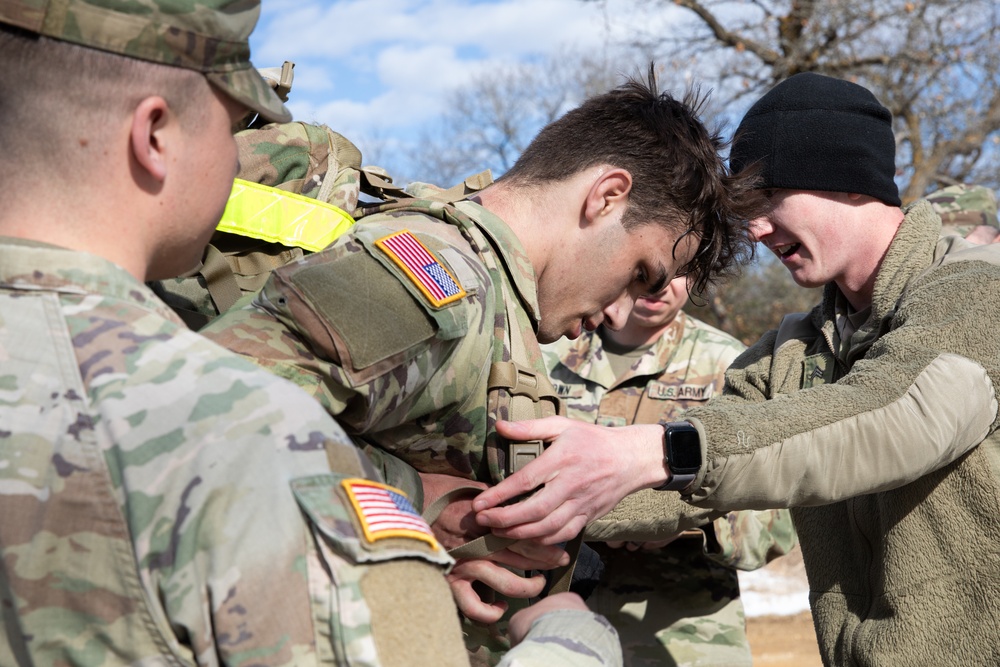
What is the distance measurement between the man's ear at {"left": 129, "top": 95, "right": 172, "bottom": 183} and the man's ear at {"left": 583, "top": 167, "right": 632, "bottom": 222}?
1.54 meters

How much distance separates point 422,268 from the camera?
6.89ft

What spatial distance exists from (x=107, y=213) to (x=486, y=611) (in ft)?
4.47

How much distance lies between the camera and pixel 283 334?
202 centimetres

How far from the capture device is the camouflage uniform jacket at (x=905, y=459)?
2764 millimetres

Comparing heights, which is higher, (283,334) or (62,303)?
(62,303)

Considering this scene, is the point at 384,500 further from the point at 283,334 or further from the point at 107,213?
the point at 283,334

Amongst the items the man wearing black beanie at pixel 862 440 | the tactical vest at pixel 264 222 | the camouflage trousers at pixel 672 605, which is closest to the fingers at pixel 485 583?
the man wearing black beanie at pixel 862 440

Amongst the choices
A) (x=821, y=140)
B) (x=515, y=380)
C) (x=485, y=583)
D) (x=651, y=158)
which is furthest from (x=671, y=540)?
(x=515, y=380)

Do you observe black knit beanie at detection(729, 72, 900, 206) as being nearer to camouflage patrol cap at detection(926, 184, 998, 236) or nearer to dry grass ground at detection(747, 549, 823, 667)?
camouflage patrol cap at detection(926, 184, 998, 236)

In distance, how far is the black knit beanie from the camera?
3.45 m

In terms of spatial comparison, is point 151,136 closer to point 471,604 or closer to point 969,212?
point 471,604

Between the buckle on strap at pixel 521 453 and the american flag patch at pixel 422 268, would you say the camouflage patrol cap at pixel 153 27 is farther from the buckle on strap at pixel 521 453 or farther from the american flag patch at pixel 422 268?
the buckle on strap at pixel 521 453

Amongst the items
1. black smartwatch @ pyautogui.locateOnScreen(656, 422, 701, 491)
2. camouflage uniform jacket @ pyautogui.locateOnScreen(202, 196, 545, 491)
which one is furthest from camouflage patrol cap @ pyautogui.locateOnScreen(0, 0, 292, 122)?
black smartwatch @ pyautogui.locateOnScreen(656, 422, 701, 491)

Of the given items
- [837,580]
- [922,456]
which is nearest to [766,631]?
[837,580]
